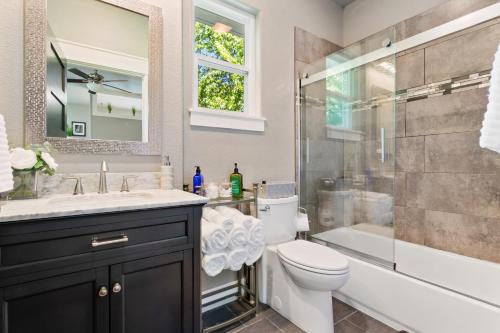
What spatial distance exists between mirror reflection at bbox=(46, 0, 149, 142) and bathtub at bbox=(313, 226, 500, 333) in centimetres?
183

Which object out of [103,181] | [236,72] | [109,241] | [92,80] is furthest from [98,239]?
[236,72]

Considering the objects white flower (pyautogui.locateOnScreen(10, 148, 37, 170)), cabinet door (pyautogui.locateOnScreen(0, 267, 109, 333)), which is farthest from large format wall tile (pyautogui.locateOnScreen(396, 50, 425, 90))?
white flower (pyautogui.locateOnScreen(10, 148, 37, 170))

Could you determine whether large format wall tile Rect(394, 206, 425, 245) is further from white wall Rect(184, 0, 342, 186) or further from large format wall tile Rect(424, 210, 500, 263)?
white wall Rect(184, 0, 342, 186)

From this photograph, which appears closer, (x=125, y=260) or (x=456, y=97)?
(x=125, y=260)

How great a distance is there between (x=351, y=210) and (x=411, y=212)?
0.50 m

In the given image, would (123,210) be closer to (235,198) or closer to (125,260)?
(125,260)

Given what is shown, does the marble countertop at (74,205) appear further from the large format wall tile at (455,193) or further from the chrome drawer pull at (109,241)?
the large format wall tile at (455,193)

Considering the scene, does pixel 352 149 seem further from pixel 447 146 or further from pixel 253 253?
pixel 253 253

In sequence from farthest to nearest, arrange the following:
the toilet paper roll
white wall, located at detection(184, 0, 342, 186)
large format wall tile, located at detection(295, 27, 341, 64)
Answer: large format wall tile, located at detection(295, 27, 341, 64) < the toilet paper roll < white wall, located at detection(184, 0, 342, 186)

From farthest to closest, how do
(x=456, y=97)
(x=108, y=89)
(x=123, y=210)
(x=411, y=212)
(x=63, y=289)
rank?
(x=411, y=212), (x=456, y=97), (x=108, y=89), (x=123, y=210), (x=63, y=289)

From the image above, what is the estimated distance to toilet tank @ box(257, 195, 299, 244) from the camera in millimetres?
1892

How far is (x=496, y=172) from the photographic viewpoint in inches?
68.9

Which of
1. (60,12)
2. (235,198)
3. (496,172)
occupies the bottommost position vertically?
(235,198)

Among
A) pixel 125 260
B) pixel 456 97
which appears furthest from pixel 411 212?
pixel 125 260
